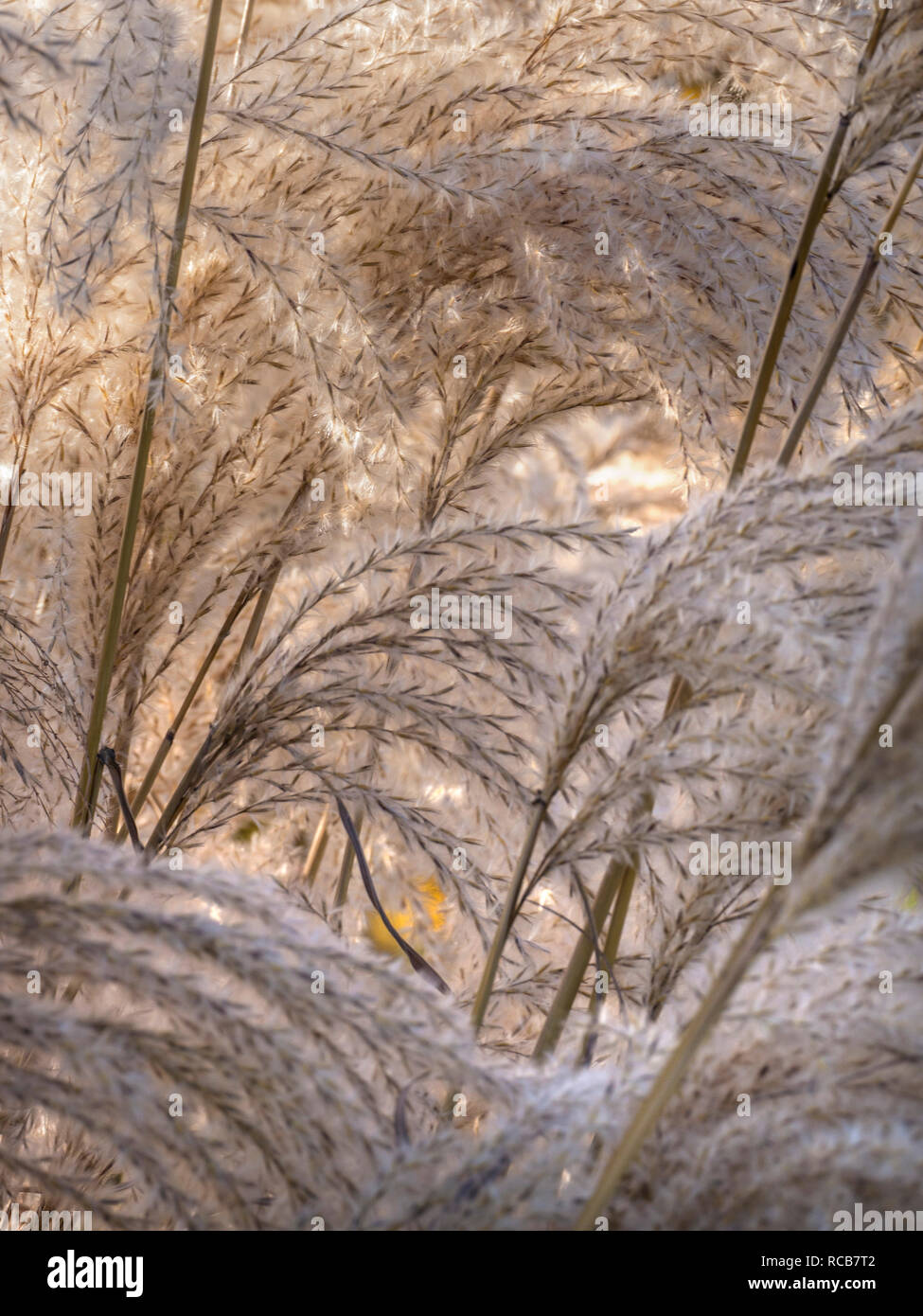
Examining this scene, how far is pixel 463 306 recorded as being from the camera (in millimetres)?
962

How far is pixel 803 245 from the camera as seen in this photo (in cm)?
75

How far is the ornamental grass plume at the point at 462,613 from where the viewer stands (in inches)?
21.4

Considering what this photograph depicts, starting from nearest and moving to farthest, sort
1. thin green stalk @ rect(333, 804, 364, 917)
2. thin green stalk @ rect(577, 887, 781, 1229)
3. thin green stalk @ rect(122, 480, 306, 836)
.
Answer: thin green stalk @ rect(577, 887, 781, 1229), thin green stalk @ rect(122, 480, 306, 836), thin green stalk @ rect(333, 804, 364, 917)

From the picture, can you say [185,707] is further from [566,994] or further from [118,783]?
[566,994]

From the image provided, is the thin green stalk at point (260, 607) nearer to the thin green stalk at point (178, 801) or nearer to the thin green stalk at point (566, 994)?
the thin green stalk at point (178, 801)

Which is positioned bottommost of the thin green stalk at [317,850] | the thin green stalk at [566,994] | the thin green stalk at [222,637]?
the thin green stalk at [566,994]

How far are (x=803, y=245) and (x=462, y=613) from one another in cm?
34

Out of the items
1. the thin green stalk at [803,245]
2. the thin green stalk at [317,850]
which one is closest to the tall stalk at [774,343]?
the thin green stalk at [803,245]

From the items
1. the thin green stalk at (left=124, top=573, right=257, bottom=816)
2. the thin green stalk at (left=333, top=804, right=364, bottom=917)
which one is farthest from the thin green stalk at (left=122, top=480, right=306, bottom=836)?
the thin green stalk at (left=333, top=804, right=364, bottom=917)

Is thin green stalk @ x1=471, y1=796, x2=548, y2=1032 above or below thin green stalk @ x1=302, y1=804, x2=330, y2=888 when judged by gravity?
below

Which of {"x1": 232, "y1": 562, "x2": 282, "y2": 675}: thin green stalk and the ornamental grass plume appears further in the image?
{"x1": 232, "y1": 562, "x2": 282, "y2": 675}: thin green stalk

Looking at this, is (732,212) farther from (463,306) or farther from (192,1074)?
(192,1074)

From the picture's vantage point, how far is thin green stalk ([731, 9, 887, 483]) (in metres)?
0.73

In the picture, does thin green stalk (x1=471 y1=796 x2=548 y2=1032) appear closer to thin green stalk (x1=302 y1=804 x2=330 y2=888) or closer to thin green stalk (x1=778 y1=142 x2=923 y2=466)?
thin green stalk (x1=778 y1=142 x2=923 y2=466)
